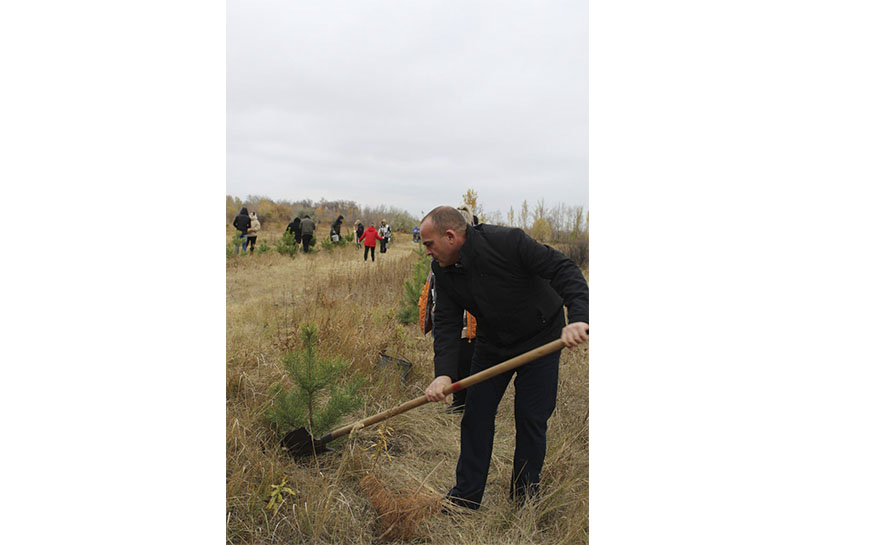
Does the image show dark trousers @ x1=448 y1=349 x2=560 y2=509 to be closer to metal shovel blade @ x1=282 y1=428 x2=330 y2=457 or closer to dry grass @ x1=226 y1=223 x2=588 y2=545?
dry grass @ x1=226 y1=223 x2=588 y2=545

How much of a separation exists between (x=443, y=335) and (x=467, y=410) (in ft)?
1.23

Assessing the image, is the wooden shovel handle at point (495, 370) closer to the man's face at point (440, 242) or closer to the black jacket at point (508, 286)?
the black jacket at point (508, 286)

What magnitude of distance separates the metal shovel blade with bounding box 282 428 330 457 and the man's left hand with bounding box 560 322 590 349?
57.1 inches

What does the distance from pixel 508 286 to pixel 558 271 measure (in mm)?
230

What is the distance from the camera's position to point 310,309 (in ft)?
14.8

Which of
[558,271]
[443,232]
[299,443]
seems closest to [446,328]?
[443,232]

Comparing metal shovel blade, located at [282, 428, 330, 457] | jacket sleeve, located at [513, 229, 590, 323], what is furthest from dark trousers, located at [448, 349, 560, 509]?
metal shovel blade, located at [282, 428, 330, 457]

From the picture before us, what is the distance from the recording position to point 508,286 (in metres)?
2.11

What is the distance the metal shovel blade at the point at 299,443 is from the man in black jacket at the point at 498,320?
772 millimetres

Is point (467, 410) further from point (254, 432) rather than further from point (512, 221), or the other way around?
point (254, 432)

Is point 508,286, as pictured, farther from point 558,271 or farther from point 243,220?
point 243,220

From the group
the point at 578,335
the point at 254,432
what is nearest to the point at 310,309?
the point at 254,432

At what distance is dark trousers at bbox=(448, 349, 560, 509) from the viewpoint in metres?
2.14
